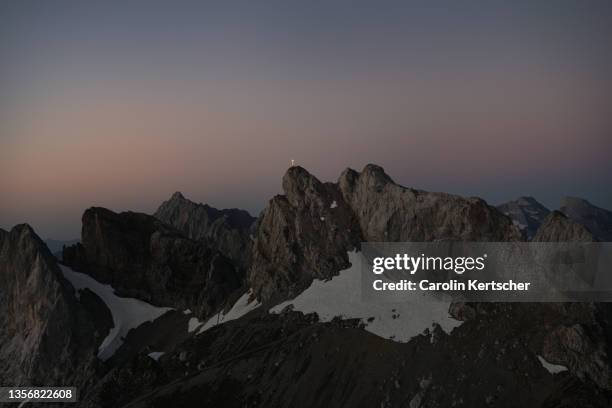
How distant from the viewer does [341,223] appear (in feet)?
597

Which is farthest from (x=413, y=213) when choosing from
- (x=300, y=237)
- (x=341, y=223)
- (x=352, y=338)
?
(x=352, y=338)

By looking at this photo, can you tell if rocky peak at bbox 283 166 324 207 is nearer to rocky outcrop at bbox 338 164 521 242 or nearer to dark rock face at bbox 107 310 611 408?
rocky outcrop at bbox 338 164 521 242

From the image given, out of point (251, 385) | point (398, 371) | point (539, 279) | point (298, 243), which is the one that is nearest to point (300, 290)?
point (298, 243)

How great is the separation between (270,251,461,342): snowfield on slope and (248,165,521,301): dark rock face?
148 inches

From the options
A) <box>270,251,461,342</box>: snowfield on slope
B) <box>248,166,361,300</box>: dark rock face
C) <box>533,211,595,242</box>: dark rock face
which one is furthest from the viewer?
<box>248,166,361,300</box>: dark rock face

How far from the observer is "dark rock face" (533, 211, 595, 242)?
144m

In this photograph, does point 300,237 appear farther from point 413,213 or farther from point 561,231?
point 561,231

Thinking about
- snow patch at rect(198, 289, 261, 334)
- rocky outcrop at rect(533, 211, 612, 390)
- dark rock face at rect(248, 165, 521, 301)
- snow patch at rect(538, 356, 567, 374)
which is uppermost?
dark rock face at rect(248, 165, 521, 301)

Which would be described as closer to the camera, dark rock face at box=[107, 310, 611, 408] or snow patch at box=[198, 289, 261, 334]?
dark rock face at box=[107, 310, 611, 408]

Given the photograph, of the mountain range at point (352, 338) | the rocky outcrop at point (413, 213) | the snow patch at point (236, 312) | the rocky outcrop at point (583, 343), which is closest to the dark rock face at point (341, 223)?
the rocky outcrop at point (413, 213)

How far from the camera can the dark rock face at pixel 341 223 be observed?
158 metres

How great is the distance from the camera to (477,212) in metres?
157

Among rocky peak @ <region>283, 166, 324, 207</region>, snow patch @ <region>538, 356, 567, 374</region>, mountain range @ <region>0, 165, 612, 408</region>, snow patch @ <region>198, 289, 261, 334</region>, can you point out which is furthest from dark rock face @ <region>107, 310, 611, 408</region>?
rocky peak @ <region>283, 166, 324, 207</region>

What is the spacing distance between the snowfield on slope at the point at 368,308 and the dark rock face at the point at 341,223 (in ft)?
12.3
